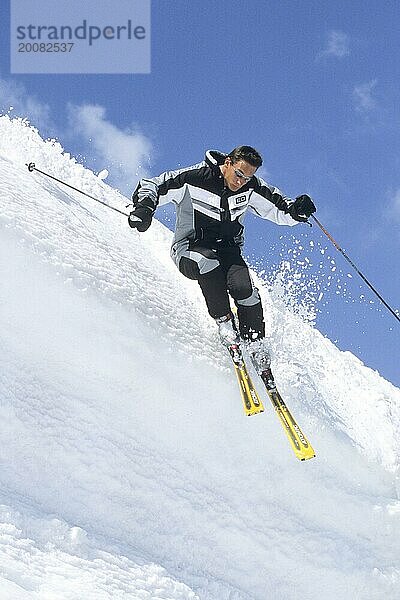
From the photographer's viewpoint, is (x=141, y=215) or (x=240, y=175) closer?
(x=141, y=215)

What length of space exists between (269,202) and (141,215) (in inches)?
59.7

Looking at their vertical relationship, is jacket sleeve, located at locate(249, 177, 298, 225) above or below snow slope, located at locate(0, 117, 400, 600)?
above

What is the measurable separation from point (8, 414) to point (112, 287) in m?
2.13

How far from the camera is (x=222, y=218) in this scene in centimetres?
674

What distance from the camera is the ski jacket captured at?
6672mm

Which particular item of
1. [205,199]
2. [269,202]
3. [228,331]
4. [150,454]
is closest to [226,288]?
[228,331]

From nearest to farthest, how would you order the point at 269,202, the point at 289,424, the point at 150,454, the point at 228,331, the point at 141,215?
the point at 150,454, the point at 289,424, the point at 141,215, the point at 228,331, the point at 269,202

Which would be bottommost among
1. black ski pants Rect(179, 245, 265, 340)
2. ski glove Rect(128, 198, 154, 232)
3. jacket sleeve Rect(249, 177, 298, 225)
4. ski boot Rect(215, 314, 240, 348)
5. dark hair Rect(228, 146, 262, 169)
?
ski boot Rect(215, 314, 240, 348)

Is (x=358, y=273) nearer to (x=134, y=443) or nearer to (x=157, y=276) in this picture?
(x=157, y=276)

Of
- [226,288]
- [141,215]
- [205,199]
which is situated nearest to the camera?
[141,215]

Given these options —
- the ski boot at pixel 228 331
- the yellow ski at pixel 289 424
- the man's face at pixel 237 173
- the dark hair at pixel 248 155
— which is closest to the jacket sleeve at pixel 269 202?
the man's face at pixel 237 173

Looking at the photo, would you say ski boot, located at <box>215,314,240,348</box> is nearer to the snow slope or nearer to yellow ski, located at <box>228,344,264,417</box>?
yellow ski, located at <box>228,344,264,417</box>

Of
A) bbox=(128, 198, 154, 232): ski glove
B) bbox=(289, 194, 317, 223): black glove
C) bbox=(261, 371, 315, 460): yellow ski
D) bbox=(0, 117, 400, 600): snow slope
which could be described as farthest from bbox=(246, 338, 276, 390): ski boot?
bbox=(128, 198, 154, 232): ski glove

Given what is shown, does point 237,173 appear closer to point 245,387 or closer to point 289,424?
point 245,387
